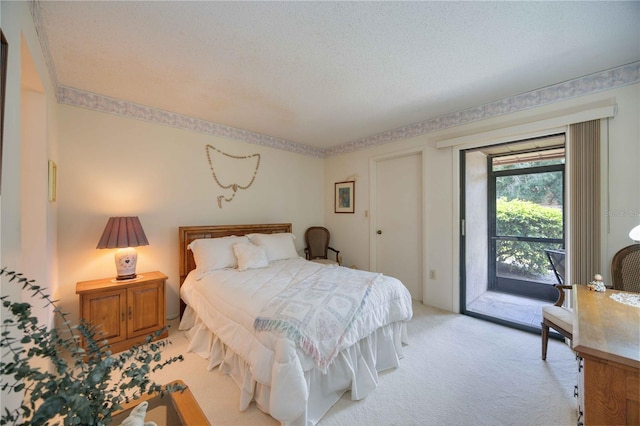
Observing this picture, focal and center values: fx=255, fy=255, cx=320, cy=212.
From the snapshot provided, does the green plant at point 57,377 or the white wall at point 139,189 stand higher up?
the white wall at point 139,189

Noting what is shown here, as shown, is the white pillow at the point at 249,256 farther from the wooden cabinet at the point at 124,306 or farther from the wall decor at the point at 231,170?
the wall decor at the point at 231,170

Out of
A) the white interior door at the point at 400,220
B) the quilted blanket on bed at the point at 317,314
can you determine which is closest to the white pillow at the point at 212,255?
the quilted blanket on bed at the point at 317,314

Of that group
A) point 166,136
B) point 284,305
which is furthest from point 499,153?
point 166,136

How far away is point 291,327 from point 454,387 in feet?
4.62

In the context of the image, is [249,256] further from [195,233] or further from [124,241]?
[124,241]

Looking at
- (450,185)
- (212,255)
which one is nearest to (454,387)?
(450,185)

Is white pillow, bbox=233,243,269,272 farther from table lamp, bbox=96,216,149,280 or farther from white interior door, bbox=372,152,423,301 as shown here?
white interior door, bbox=372,152,423,301

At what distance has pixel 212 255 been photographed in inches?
115

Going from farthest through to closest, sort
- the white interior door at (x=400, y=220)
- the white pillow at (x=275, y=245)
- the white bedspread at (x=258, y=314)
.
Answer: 1. the white interior door at (x=400, y=220)
2. the white pillow at (x=275, y=245)
3. the white bedspread at (x=258, y=314)

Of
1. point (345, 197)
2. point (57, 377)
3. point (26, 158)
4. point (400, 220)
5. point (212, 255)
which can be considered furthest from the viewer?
point (345, 197)

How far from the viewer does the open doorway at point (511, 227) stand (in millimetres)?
2979

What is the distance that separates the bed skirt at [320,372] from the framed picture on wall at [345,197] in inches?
93.8

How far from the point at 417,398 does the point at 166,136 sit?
373cm

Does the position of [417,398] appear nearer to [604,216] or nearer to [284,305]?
[284,305]
